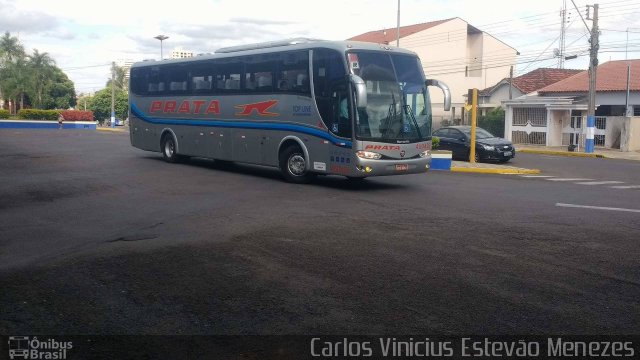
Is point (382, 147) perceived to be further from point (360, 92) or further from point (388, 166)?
point (360, 92)

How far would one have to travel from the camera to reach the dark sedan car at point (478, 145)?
81.0 ft

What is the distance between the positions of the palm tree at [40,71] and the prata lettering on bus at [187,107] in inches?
2399

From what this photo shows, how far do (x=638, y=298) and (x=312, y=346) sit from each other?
3.48 m

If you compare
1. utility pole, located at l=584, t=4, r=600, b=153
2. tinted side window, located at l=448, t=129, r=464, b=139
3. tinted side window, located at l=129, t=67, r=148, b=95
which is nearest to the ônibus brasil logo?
tinted side window, located at l=129, t=67, r=148, b=95

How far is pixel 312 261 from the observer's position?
7957 mm

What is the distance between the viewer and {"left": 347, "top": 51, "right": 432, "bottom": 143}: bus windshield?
15.0 m

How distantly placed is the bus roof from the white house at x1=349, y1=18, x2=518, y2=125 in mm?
40075

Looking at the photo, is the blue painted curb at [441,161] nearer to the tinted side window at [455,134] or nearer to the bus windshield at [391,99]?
the tinted side window at [455,134]

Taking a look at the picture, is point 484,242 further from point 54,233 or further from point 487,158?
point 487,158

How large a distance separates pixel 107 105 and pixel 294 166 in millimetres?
87477

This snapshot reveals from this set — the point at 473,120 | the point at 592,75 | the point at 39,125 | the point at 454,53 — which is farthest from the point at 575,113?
the point at 39,125

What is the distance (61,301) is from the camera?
6.25 m

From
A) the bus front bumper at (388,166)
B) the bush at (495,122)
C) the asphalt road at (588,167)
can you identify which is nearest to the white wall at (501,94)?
the bush at (495,122)

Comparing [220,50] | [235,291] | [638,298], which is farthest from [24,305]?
[220,50]
